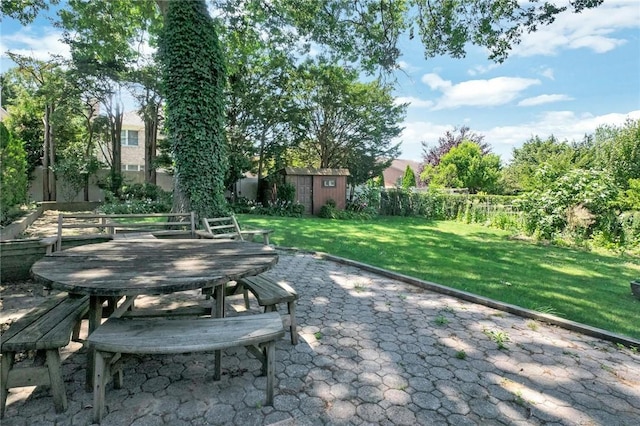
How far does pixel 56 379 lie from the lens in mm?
1946

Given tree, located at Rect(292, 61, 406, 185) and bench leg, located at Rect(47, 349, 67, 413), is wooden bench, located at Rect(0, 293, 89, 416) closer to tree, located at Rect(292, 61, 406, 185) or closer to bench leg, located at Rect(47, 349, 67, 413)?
bench leg, located at Rect(47, 349, 67, 413)

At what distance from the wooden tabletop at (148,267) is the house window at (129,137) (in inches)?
868

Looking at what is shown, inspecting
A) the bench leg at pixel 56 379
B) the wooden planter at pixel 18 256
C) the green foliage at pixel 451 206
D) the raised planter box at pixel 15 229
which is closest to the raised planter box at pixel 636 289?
the bench leg at pixel 56 379

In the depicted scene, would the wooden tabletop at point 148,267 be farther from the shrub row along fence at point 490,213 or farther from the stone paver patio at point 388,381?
the shrub row along fence at point 490,213

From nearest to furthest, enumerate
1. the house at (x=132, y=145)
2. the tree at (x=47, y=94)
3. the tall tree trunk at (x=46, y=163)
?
the tree at (x=47, y=94) < the tall tree trunk at (x=46, y=163) < the house at (x=132, y=145)

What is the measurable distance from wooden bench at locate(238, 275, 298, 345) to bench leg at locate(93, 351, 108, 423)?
1.07m

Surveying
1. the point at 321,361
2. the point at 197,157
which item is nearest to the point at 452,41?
the point at 197,157

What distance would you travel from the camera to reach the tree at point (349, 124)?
55.9ft

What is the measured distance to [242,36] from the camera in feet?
31.7

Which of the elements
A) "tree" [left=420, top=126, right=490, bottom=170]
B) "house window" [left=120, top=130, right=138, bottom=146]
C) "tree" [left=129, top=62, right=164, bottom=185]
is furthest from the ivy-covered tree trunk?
"tree" [left=420, top=126, right=490, bottom=170]

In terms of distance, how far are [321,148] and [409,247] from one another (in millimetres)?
12353

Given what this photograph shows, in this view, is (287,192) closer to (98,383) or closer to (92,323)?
(92,323)

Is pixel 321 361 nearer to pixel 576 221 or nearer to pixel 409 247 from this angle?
pixel 409 247

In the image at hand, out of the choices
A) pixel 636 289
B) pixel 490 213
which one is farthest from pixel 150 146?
pixel 636 289
